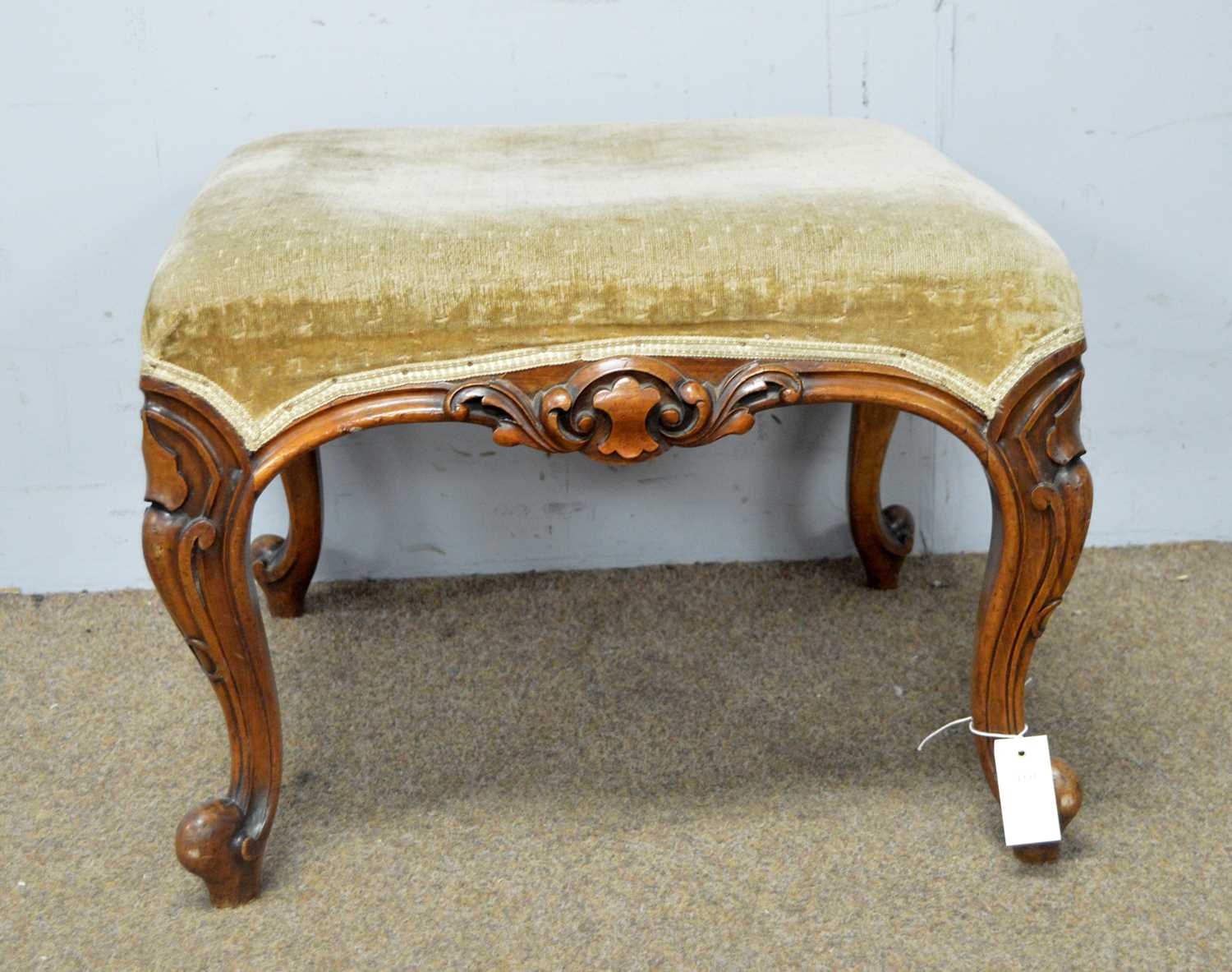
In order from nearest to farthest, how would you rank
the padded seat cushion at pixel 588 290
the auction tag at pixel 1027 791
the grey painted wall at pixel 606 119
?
the padded seat cushion at pixel 588 290 < the auction tag at pixel 1027 791 < the grey painted wall at pixel 606 119

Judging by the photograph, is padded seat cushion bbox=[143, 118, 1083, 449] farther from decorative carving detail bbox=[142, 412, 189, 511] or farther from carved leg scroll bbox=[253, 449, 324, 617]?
carved leg scroll bbox=[253, 449, 324, 617]

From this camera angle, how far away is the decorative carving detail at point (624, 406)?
76cm

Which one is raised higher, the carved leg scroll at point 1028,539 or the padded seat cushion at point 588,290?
the padded seat cushion at point 588,290

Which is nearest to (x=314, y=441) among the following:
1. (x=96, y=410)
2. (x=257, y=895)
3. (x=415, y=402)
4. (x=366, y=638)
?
(x=415, y=402)

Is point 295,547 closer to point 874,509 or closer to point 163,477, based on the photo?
point 163,477

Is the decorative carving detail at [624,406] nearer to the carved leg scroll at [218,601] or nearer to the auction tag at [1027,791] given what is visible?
the carved leg scroll at [218,601]

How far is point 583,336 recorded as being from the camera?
748 mm

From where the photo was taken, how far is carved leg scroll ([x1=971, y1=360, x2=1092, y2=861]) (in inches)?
31.1

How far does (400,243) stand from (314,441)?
0.13m

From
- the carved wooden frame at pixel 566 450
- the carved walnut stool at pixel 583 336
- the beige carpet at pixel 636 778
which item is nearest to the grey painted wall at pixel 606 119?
the beige carpet at pixel 636 778

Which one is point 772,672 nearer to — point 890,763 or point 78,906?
point 890,763

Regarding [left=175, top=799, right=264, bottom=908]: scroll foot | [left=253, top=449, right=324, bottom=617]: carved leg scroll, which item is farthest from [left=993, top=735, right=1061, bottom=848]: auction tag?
[left=253, top=449, right=324, bottom=617]: carved leg scroll

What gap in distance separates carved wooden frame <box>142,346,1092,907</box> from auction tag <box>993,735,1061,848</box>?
0.02 metres

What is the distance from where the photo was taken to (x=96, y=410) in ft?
4.11
